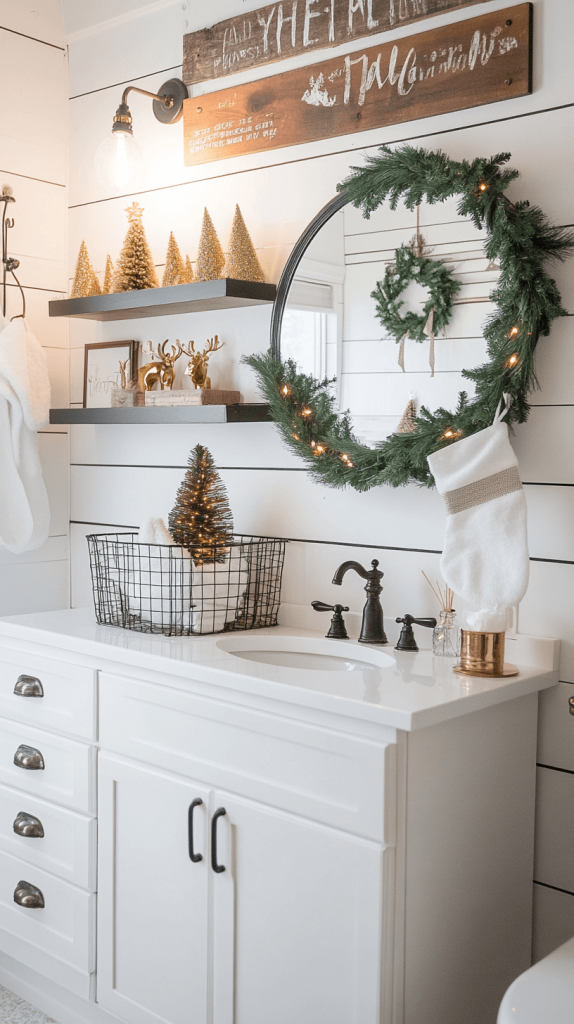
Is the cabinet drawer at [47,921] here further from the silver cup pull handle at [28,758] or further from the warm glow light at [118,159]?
the warm glow light at [118,159]

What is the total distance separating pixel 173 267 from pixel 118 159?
27 centimetres

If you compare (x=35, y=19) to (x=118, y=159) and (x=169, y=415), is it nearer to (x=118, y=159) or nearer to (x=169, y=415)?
(x=118, y=159)

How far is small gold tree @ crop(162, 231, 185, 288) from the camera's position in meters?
2.21

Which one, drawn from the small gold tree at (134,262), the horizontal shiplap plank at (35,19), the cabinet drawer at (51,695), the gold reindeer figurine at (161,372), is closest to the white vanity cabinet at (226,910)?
the cabinet drawer at (51,695)

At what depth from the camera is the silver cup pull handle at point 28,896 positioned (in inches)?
79.0

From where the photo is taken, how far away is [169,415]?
2172 mm

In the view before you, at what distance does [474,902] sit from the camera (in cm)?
156

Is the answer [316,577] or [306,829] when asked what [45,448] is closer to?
[316,577]

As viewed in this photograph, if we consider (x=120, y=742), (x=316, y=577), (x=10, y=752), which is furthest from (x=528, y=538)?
(x=10, y=752)

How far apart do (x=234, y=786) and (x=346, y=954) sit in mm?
324

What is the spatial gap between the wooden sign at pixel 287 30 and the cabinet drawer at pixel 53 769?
156 cm

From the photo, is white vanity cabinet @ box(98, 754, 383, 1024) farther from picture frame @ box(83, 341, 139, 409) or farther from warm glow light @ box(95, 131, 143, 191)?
warm glow light @ box(95, 131, 143, 191)

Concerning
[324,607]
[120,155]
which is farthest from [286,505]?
[120,155]

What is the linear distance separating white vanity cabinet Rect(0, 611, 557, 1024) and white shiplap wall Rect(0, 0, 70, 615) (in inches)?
22.1
